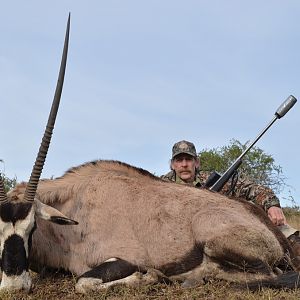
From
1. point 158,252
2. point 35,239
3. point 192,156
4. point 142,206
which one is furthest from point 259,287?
point 192,156

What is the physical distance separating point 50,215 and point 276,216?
3.40 m

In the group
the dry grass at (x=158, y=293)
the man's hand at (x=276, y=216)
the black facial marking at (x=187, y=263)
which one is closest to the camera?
the dry grass at (x=158, y=293)

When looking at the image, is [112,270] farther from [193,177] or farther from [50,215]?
[193,177]

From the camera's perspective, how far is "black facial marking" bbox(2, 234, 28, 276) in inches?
191

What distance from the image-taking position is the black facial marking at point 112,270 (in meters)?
5.25

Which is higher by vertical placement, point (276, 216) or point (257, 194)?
point (257, 194)

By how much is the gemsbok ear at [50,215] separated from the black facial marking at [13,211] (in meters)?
0.20

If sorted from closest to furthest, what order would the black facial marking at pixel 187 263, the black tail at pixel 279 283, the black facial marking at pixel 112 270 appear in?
the black tail at pixel 279 283, the black facial marking at pixel 112 270, the black facial marking at pixel 187 263

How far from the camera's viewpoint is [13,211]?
5.16 meters

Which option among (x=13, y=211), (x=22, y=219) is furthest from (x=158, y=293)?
(x=13, y=211)

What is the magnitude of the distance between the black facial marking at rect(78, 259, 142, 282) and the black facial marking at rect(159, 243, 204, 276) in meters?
0.31

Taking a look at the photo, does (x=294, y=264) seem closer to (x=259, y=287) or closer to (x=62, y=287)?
(x=259, y=287)

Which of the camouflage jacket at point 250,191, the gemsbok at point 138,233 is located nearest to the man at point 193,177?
the camouflage jacket at point 250,191

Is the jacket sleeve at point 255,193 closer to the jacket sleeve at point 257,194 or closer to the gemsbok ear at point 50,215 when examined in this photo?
the jacket sleeve at point 257,194
